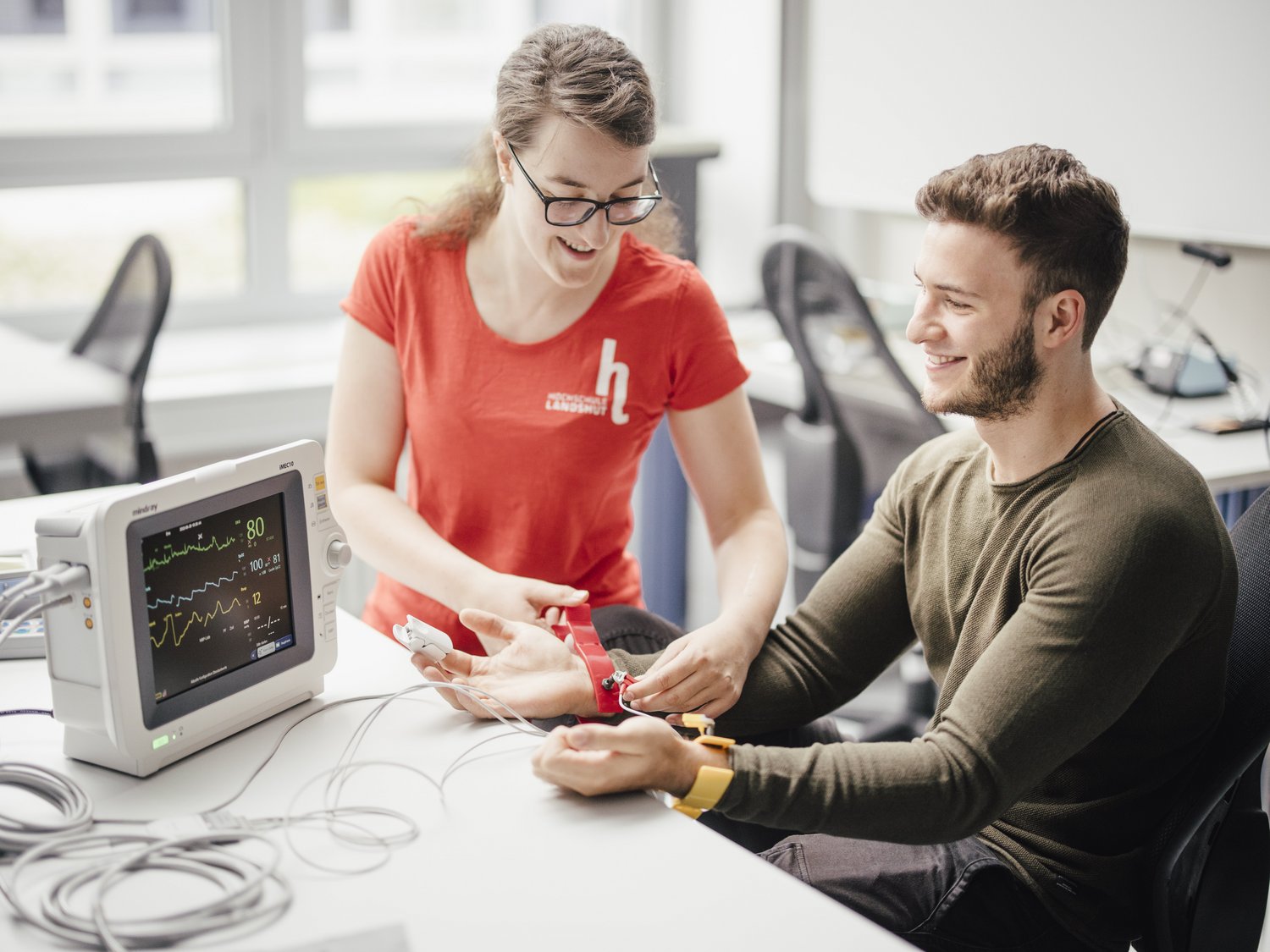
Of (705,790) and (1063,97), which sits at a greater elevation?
(1063,97)

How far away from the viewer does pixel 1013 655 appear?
125cm

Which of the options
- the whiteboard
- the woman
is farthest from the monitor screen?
the whiteboard

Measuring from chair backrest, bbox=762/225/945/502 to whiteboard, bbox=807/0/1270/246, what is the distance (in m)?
0.56

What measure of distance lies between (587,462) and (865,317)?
82 centimetres

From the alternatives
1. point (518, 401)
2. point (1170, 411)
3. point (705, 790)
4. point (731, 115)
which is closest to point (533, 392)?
point (518, 401)

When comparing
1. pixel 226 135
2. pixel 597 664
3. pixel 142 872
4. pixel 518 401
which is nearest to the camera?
pixel 142 872

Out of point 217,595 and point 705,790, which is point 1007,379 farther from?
point 217,595

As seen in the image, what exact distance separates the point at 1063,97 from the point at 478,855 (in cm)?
241

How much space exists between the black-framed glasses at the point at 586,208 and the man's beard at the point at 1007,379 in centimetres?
49

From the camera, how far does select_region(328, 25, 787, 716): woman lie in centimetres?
176

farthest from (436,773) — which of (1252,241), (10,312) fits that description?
(10,312)

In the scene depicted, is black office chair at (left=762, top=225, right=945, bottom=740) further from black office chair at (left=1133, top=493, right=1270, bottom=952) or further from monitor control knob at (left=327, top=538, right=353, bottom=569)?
monitor control knob at (left=327, top=538, right=353, bottom=569)

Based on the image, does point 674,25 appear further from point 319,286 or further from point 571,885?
point 571,885

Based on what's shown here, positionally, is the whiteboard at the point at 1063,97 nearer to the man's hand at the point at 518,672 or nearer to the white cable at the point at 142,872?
the man's hand at the point at 518,672
